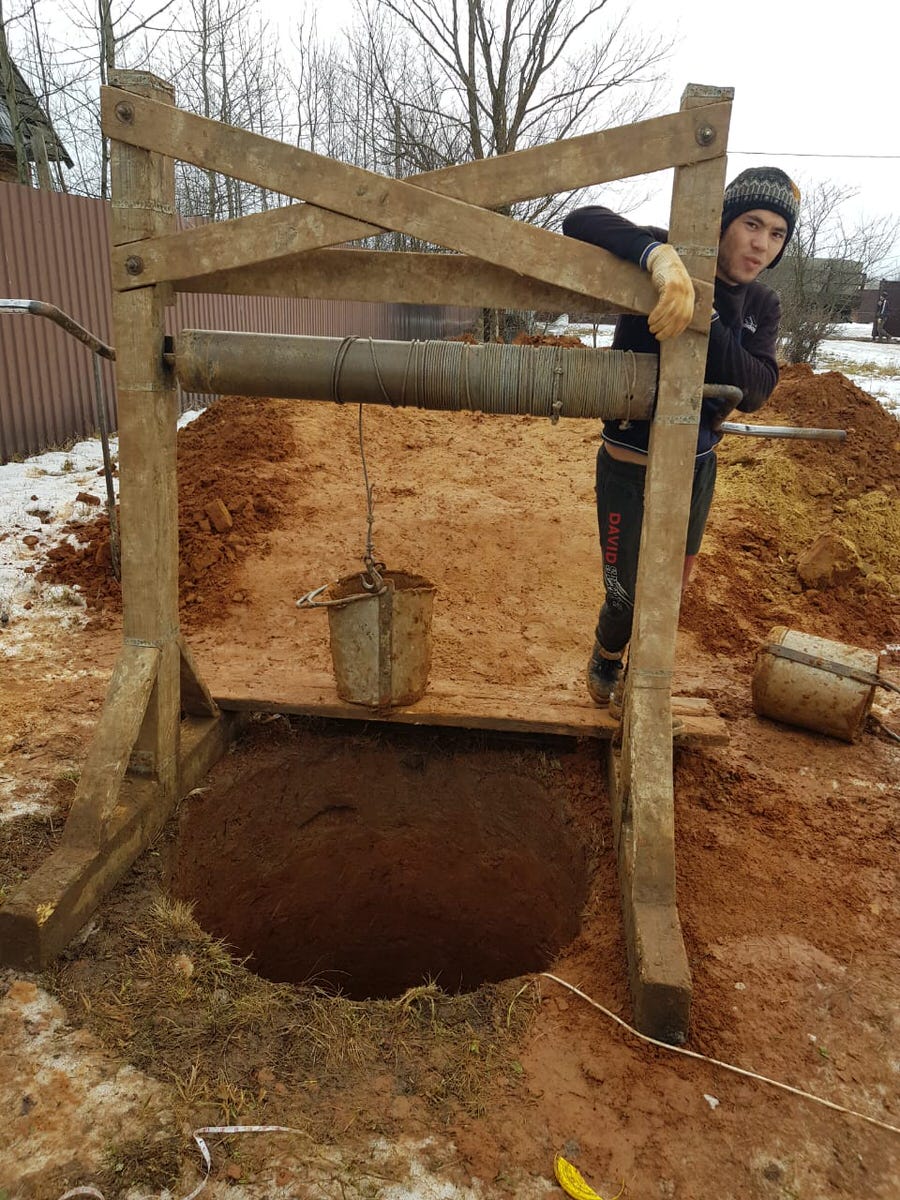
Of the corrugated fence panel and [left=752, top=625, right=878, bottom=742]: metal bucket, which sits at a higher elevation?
the corrugated fence panel

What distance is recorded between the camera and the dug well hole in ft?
12.5

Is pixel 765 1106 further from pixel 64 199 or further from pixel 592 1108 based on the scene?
pixel 64 199

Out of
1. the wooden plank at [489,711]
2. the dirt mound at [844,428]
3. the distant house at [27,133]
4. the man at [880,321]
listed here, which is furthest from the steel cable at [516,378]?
the man at [880,321]

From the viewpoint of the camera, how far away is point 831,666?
4.01 m

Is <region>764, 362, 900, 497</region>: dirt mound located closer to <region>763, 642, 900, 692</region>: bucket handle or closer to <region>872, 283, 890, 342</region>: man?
<region>763, 642, 900, 692</region>: bucket handle

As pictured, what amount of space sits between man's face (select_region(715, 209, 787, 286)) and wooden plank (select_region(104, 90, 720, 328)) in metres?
0.71

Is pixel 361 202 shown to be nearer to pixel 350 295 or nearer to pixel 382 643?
pixel 350 295

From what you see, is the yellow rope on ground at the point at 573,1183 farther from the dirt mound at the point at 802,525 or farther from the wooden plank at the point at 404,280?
the dirt mound at the point at 802,525

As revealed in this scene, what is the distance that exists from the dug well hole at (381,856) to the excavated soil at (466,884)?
18 mm

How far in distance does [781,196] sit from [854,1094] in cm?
290

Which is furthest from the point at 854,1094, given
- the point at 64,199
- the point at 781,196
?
the point at 64,199

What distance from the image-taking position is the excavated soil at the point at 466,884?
207 cm

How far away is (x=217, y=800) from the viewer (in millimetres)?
3693

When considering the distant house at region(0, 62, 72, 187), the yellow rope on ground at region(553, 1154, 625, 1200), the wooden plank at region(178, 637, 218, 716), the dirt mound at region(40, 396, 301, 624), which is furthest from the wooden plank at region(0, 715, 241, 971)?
the distant house at region(0, 62, 72, 187)
